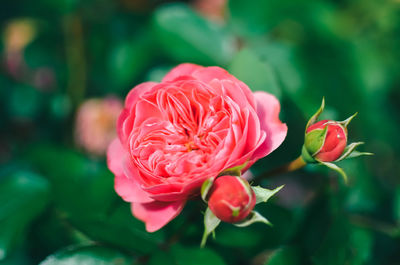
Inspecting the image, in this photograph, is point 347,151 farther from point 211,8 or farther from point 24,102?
point 211,8

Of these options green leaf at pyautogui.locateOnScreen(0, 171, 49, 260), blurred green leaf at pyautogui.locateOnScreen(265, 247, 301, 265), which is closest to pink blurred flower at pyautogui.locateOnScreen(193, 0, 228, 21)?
green leaf at pyautogui.locateOnScreen(0, 171, 49, 260)

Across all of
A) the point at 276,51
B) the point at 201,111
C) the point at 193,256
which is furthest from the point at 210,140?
the point at 276,51

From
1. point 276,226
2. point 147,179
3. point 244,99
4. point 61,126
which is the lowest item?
point 61,126

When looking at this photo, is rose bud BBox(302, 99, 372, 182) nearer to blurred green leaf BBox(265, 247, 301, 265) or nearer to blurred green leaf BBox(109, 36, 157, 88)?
blurred green leaf BBox(265, 247, 301, 265)

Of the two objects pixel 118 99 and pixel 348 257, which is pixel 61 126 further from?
pixel 348 257

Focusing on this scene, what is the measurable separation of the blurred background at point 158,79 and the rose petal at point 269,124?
0.47 feet

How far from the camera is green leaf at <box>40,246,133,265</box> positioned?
58 centimetres

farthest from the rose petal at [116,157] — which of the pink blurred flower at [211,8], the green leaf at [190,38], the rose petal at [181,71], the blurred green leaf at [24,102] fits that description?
the pink blurred flower at [211,8]

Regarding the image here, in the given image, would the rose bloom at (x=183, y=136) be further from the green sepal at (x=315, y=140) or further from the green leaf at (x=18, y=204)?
the green leaf at (x=18, y=204)

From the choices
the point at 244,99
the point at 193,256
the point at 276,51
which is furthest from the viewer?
the point at 276,51

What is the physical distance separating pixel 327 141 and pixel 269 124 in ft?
0.27

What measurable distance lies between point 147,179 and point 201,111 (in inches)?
4.7

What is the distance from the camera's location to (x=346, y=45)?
3.44 feet

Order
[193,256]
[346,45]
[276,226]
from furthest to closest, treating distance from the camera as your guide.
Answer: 1. [346,45]
2. [276,226]
3. [193,256]
